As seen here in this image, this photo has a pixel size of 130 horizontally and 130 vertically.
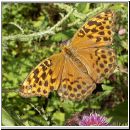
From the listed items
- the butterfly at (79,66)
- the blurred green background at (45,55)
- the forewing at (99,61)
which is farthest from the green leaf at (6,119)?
the forewing at (99,61)

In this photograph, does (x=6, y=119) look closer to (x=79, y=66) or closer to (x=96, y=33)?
(x=79, y=66)

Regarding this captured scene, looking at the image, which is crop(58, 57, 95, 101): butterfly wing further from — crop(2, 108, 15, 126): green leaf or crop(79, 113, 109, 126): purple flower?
crop(2, 108, 15, 126): green leaf

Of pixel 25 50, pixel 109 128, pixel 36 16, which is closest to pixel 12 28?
pixel 25 50

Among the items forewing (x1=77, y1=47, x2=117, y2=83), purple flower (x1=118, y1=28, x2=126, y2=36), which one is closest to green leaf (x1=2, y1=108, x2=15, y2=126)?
forewing (x1=77, y1=47, x2=117, y2=83)

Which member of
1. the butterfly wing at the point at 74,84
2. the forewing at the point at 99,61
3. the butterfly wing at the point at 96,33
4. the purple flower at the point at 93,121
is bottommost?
the purple flower at the point at 93,121

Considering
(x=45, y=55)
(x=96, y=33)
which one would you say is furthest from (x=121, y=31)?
(x=96, y=33)

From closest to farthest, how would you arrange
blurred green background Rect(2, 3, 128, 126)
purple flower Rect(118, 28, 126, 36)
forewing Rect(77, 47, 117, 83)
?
forewing Rect(77, 47, 117, 83) < blurred green background Rect(2, 3, 128, 126) < purple flower Rect(118, 28, 126, 36)

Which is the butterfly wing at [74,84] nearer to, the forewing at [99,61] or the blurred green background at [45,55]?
the forewing at [99,61]

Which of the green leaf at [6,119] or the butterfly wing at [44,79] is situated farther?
the green leaf at [6,119]

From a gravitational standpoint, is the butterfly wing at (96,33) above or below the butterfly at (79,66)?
above
